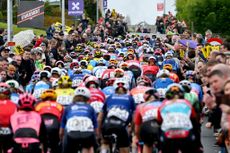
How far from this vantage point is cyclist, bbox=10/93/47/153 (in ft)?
49.4

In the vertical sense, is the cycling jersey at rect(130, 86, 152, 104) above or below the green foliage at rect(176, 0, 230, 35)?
below

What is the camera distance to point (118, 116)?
682 inches

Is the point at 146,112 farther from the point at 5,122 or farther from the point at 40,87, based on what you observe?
the point at 40,87

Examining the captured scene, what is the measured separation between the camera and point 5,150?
54.2 feet

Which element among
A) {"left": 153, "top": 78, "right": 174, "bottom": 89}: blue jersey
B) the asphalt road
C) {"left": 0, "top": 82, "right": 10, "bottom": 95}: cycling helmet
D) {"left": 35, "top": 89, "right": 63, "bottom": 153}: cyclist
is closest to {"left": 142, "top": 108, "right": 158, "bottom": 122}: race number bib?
{"left": 35, "top": 89, "right": 63, "bottom": 153}: cyclist

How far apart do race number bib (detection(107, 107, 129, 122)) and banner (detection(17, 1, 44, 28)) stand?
713 inches

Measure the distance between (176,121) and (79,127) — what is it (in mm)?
2067

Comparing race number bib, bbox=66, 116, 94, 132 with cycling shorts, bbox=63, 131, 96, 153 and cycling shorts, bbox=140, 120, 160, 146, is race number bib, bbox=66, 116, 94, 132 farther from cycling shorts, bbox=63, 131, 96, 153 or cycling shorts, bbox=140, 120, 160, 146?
cycling shorts, bbox=140, 120, 160, 146

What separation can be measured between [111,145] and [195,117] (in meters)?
3.29

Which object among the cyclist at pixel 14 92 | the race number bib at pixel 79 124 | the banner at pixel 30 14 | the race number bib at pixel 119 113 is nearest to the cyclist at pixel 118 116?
the race number bib at pixel 119 113

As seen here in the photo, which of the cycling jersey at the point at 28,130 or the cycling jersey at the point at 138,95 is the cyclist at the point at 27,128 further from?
the cycling jersey at the point at 138,95

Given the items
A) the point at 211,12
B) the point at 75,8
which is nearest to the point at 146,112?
the point at 75,8

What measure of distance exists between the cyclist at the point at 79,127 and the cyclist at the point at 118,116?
1042 mm

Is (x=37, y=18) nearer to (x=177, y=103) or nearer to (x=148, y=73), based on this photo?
(x=148, y=73)
